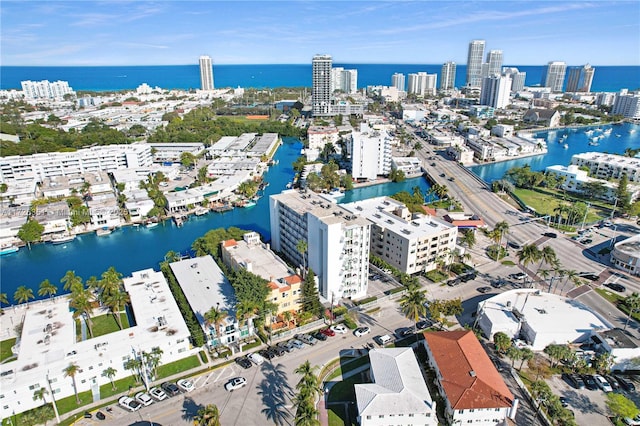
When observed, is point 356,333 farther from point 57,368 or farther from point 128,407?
point 57,368

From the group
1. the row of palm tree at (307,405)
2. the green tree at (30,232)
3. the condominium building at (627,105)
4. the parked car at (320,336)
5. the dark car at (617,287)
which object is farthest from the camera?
the condominium building at (627,105)

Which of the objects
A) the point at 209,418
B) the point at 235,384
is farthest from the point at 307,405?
the point at 235,384

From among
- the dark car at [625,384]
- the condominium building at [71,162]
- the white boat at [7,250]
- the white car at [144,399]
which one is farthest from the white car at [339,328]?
the condominium building at [71,162]

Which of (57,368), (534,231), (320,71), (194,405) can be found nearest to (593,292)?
(534,231)

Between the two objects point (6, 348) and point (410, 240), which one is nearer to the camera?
point (6, 348)

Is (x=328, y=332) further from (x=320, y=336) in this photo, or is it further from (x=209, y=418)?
(x=209, y=418)

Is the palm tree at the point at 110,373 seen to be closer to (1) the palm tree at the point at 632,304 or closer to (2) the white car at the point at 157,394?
(2) the white car at the point at 157,394

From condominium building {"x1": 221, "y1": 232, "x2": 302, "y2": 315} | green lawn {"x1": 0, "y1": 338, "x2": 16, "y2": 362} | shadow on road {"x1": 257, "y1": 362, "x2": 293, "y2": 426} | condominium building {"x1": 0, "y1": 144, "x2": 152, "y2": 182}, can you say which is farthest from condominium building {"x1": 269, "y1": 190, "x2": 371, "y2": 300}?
condominium building {"x1": 0, "y1": 144, "x2": 152, "y2": 182}
